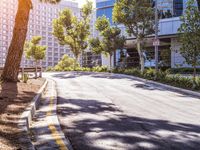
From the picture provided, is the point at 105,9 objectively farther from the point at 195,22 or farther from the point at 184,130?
the point at 184,130

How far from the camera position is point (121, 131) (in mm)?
7820

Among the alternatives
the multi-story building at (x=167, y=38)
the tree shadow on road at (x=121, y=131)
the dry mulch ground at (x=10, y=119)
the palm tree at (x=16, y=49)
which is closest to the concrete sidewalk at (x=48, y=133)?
the tree shadow on road at (x=121, y=131)

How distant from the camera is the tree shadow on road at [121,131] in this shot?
6634 millimetres

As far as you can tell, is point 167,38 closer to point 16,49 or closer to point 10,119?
point 16,49

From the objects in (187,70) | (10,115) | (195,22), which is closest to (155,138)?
(10,115)

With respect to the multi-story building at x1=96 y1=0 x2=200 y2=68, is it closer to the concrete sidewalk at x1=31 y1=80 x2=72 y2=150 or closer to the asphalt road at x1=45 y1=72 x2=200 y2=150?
the asphalt road at x1=45 y1=72 x2=200 y2=150

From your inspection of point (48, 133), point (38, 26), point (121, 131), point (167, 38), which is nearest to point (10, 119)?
point (48, 133)

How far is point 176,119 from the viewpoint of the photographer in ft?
32.4

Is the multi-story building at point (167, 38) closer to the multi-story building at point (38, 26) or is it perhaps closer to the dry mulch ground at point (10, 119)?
the dry mulch ground at point (10, 119)

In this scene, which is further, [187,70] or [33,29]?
[33,29]

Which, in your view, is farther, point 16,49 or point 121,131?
point 16,49

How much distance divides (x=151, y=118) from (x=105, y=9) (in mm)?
58887

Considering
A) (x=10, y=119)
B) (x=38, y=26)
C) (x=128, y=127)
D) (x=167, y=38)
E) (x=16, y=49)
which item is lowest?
(x=128, y=127)

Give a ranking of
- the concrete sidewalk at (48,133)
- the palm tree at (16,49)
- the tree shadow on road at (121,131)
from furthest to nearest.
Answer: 1. the palm tree at (16,49)
2. the tree shadow on road at (121,131)
3. the concrete sidewalk at (48,133)
